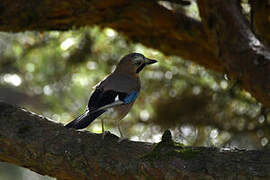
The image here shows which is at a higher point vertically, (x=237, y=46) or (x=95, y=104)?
(x=237, y=46)

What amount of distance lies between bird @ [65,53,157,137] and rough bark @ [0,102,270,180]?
0.24 metres

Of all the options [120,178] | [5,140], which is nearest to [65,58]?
[5,140]

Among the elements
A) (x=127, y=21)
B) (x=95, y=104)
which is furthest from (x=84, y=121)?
(x=127, y=21)

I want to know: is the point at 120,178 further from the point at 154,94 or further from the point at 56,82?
the point at 56,82

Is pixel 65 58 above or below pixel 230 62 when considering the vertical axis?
above

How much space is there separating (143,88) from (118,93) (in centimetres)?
190

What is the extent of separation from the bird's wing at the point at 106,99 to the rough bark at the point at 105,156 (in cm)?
36

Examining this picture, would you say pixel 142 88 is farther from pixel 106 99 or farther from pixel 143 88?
pixel 106 99

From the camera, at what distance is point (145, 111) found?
6129mm

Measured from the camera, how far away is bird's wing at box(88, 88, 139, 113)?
12.7ft

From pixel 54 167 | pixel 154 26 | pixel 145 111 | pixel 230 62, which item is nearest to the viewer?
pixel 54 167

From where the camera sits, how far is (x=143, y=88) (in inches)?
241

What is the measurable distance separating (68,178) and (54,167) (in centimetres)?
11

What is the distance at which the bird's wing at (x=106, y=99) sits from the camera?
12.7ft
